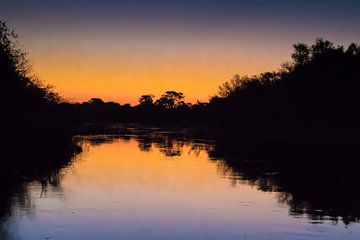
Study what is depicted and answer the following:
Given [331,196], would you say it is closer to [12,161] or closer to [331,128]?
[12,161]

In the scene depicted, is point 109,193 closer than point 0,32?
Yes

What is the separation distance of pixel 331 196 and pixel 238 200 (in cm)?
435

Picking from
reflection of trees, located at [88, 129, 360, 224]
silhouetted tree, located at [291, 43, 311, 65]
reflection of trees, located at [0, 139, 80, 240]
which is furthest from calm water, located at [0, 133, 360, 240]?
silhouetted tree, located at [291, 43, 311, 65]

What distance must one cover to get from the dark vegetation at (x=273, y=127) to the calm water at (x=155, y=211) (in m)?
1.39

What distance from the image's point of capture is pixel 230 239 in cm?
1510

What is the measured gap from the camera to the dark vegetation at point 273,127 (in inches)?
1139

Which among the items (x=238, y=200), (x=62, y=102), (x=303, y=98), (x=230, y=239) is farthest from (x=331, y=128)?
(x=230, y=239)

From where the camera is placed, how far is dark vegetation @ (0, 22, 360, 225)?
1139 inches

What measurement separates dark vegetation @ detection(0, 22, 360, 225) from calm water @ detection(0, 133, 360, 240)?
4.55 feet

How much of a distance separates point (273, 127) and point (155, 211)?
9851 cm

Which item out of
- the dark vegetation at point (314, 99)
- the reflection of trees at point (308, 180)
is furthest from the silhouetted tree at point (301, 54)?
the reflection of trees at point (308, 180)

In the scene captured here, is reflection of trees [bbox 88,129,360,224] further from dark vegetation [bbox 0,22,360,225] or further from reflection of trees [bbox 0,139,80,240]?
reflection of trees [bbox 0,139,80,240]

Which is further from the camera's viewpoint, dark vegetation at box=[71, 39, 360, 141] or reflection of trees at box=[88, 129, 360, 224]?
dark vegetation at box=[71, 39, 360, 141]

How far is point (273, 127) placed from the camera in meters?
116
